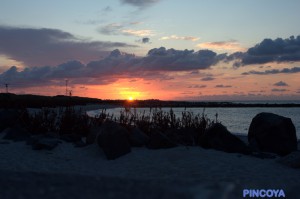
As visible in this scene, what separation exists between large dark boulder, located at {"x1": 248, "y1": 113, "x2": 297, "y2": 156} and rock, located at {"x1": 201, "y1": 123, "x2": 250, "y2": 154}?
4.65 ft

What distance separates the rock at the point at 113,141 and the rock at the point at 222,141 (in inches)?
103

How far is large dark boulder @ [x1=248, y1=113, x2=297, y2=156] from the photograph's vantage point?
1214 cm

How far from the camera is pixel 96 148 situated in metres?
11.2

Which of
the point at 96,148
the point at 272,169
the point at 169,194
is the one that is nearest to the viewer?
the point at 169,194

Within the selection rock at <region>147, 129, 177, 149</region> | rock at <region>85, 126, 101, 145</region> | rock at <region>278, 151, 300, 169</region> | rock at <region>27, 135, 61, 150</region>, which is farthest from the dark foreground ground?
rock at <region>85, 126, 101, 145</region>

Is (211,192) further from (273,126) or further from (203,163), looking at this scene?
(273,126)

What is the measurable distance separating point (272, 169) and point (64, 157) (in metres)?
5.53

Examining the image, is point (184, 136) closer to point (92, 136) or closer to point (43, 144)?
point (92, 136)

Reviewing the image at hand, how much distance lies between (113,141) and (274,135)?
17.7ft

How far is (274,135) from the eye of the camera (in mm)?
12297

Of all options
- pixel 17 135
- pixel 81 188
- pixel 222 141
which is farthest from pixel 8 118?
pixel 81 188

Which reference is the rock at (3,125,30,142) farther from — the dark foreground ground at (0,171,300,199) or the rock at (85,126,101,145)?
the dark foreground ground at (0,171,300,199)

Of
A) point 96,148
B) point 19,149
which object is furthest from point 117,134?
point 19,149

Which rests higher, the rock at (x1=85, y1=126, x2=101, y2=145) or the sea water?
the rock at (x1=85, y1=126, x2=101, y2=145)
